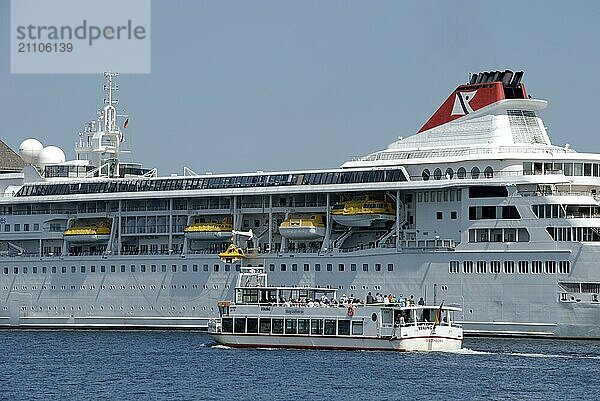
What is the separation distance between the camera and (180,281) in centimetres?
7250

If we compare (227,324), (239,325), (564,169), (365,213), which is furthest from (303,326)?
(564,169)

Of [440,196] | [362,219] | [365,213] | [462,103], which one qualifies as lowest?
[362,219]

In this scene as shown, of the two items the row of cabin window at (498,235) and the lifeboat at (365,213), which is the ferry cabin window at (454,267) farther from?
the lifeboat at (365,213)

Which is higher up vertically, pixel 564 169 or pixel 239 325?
pixel 564 169

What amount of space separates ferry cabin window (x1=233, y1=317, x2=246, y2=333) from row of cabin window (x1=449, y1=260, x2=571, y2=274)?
376 inches

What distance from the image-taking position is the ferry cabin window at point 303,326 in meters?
60.4

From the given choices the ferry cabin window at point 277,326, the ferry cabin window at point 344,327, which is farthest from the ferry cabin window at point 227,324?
the ferry cabin window at point 344,327

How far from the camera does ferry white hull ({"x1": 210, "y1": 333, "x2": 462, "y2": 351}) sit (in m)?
58.4

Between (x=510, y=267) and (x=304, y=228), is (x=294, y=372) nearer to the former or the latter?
(x=510, y=267)

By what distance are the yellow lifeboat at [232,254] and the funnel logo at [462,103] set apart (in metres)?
12.0

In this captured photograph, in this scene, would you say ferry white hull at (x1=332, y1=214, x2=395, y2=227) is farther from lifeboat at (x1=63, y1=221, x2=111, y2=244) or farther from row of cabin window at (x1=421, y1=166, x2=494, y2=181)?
lifeboat at (x1=63, y1=221, x2=111, y2=244)

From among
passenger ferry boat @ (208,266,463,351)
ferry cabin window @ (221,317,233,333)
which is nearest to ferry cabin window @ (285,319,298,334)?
passenger ferry boat @ (208,266,463,351)

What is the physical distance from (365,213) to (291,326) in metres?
8.76

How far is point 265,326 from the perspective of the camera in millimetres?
61344
